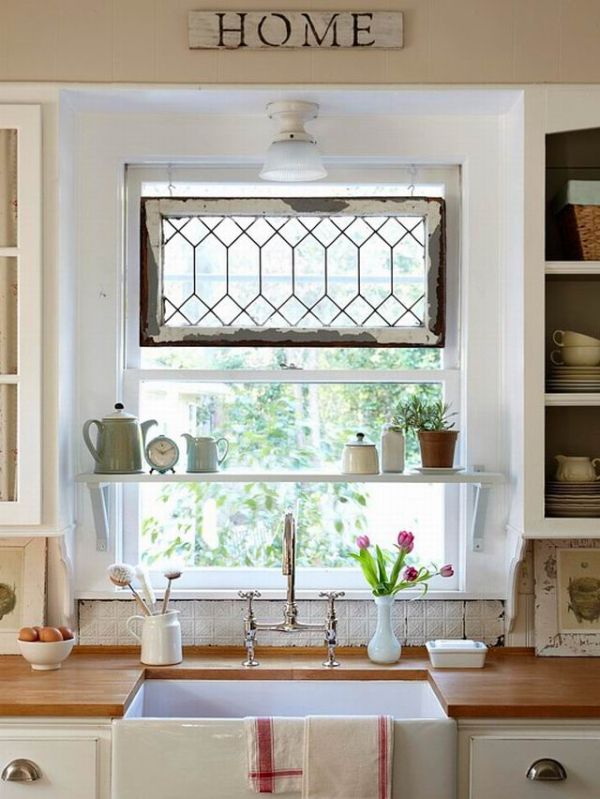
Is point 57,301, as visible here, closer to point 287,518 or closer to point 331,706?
point 287,518

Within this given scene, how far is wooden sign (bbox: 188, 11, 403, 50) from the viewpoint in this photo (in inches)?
104

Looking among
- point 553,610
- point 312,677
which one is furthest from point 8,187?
point 553,610

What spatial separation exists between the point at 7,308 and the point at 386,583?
4.03 ft

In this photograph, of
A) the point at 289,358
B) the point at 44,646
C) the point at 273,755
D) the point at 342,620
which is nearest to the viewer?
the point at 273,755

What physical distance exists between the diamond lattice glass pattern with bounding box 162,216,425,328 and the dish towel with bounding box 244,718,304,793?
3.77 feet

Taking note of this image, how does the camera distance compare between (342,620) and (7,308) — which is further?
(342,620)

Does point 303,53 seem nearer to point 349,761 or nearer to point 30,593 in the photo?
point 30,593

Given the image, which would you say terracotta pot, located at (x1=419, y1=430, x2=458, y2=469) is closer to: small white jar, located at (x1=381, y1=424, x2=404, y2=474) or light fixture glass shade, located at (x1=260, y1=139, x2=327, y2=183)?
small white jar, located at (x1=381, y1=424, x2=404, y2=474)

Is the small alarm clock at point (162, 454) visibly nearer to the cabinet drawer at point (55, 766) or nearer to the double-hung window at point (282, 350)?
the double-hung window at point (282, 350)

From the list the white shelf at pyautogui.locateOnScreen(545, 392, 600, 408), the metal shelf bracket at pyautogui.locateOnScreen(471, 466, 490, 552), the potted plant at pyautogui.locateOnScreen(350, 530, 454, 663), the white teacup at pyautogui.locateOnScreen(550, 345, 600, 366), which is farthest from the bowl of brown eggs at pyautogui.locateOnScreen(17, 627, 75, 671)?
the white teacup at pyautogui.locateOnScreen(550, 345, 600, 366)

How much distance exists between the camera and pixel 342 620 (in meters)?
2.95

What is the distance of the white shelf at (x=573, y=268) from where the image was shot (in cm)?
271

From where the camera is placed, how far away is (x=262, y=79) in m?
2.67

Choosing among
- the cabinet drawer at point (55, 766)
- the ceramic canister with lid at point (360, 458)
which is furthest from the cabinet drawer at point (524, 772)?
the cabinet drawer at point (55, 766)
